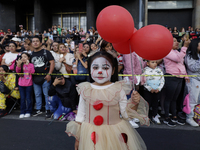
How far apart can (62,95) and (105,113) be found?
2349 mm

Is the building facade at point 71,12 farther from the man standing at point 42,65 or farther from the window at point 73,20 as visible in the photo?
the man standing at point 42,65

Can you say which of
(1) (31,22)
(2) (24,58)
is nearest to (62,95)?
(2) (24,58)

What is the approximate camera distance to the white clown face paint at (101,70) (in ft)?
5.77

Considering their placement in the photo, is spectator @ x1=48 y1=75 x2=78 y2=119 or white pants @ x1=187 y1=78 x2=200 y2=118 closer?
white pants @ x1=187 y1=78 x2=200 y2=118

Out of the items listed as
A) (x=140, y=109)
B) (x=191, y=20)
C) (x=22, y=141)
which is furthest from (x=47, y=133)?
(x=191, y=20)

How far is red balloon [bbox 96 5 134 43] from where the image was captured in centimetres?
147

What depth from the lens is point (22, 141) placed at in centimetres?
296

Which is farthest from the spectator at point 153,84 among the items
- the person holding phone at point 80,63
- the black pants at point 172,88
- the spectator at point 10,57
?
the spectator at point 10,57

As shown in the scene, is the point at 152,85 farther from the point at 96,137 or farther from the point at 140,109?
the point at 96,137

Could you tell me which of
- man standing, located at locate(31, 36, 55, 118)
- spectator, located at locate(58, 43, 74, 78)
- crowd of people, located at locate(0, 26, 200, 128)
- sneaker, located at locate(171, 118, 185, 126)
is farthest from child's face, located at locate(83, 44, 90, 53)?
sneaker, located at locate(171, 118, 185, 126)

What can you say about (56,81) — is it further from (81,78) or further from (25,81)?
(25,81)

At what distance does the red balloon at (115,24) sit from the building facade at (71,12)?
486 inches

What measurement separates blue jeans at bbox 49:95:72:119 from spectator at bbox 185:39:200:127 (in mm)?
2706

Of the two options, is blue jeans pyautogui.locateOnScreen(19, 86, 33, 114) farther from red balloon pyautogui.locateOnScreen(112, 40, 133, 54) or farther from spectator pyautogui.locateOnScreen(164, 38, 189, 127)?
spectator pyautogui.locateOnScreen(164, 38, 189, 127)
